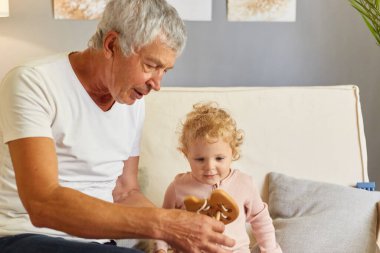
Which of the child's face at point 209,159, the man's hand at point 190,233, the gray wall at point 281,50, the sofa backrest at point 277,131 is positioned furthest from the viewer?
the gray wall at point 281,50

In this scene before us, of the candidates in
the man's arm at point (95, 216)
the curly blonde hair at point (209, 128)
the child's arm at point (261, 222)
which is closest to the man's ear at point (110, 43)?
the man's arm at point (95, 216)

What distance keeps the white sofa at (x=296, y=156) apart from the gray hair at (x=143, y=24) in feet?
2.58

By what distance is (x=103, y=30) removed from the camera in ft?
6.07

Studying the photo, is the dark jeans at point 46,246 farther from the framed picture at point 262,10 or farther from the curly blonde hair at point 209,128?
the framed picture at point 262,10

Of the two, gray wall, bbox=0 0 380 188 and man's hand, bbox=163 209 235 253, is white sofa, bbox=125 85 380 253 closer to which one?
gray wall, bbox=0 0 380 188

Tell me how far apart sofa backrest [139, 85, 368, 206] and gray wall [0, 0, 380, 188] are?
0.40m

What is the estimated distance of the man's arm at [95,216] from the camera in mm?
1527

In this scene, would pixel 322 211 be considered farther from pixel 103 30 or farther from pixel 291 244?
pixel 103 30

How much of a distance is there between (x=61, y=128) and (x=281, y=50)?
1519mm

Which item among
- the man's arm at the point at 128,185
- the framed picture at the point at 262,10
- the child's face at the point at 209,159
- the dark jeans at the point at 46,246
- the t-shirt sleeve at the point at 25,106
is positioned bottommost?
the dark jeans at the point at 46,246

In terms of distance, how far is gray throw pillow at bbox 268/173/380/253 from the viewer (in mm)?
2377

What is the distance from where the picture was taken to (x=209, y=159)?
215 centimetres

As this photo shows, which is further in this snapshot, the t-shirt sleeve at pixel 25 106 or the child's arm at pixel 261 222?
the child's arm at pixel 261 222

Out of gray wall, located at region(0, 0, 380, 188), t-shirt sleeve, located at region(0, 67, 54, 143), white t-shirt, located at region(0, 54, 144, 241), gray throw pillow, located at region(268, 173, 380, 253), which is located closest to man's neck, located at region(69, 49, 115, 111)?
white t-shirt, located at region(0, 54, 144, 241)
